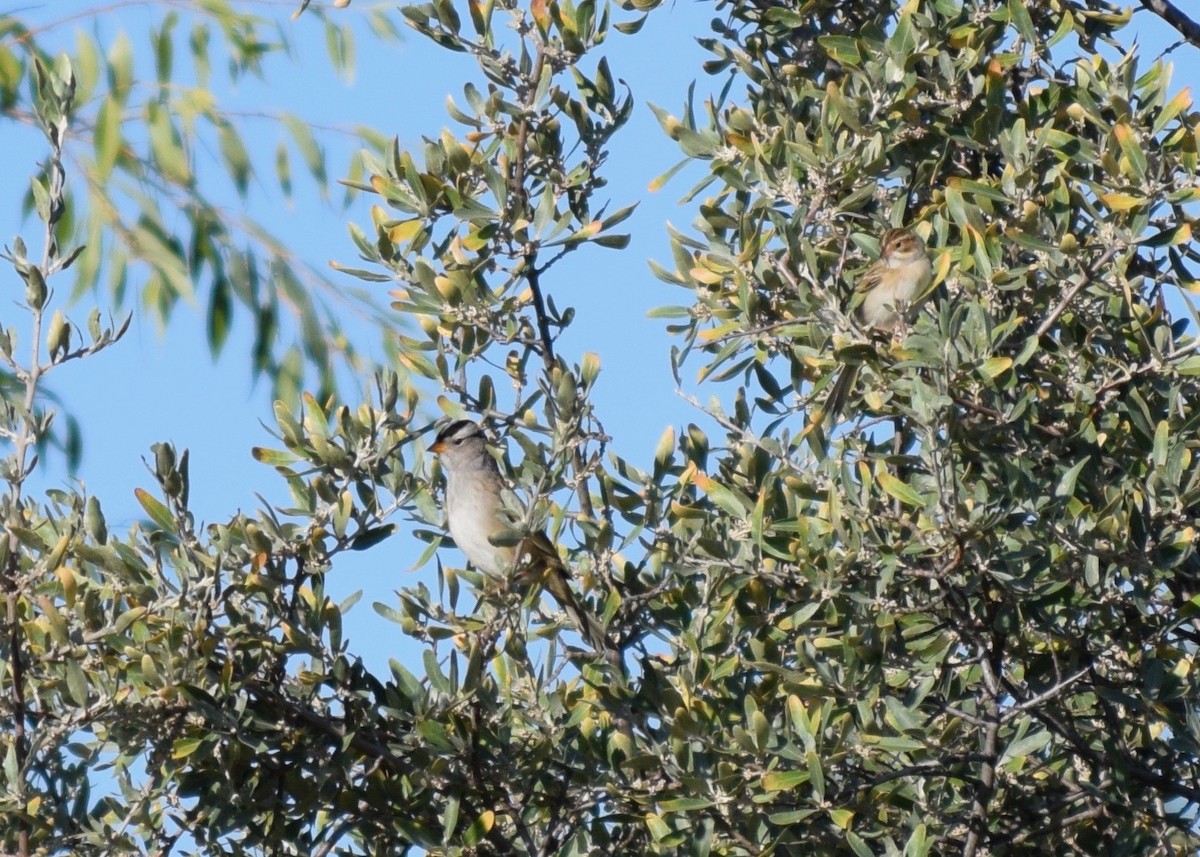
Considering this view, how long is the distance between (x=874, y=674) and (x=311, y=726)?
1.27 meters

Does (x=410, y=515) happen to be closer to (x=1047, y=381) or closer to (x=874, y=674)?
(x=874, y=674)

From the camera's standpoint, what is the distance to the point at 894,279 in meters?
4.08

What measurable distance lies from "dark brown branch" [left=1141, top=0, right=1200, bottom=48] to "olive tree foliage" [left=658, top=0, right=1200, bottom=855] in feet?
1.80

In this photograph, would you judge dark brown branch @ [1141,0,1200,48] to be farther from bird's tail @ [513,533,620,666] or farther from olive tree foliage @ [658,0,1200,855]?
bird's tail @ [513,533,620,666]

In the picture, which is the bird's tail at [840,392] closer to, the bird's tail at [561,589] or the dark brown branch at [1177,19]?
the bird's tail at [561,589]

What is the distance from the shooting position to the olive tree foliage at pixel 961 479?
339cm

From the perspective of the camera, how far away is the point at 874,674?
11.5ft

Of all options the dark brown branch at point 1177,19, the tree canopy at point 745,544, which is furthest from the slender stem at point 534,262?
the dark brown branch at point 1177,19

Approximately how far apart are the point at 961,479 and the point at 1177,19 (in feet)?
6.35

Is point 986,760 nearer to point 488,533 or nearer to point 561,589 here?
point 561,589

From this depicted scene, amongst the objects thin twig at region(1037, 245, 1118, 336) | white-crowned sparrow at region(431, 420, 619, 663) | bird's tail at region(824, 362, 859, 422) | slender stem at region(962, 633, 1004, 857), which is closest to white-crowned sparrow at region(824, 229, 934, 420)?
bird's tail at region(824, 362, 859, 422)

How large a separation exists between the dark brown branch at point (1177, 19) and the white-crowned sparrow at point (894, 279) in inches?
42.2

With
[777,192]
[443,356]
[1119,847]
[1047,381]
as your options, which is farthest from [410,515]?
[1119,847]

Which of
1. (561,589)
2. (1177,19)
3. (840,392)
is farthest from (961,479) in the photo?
(1177,19)
